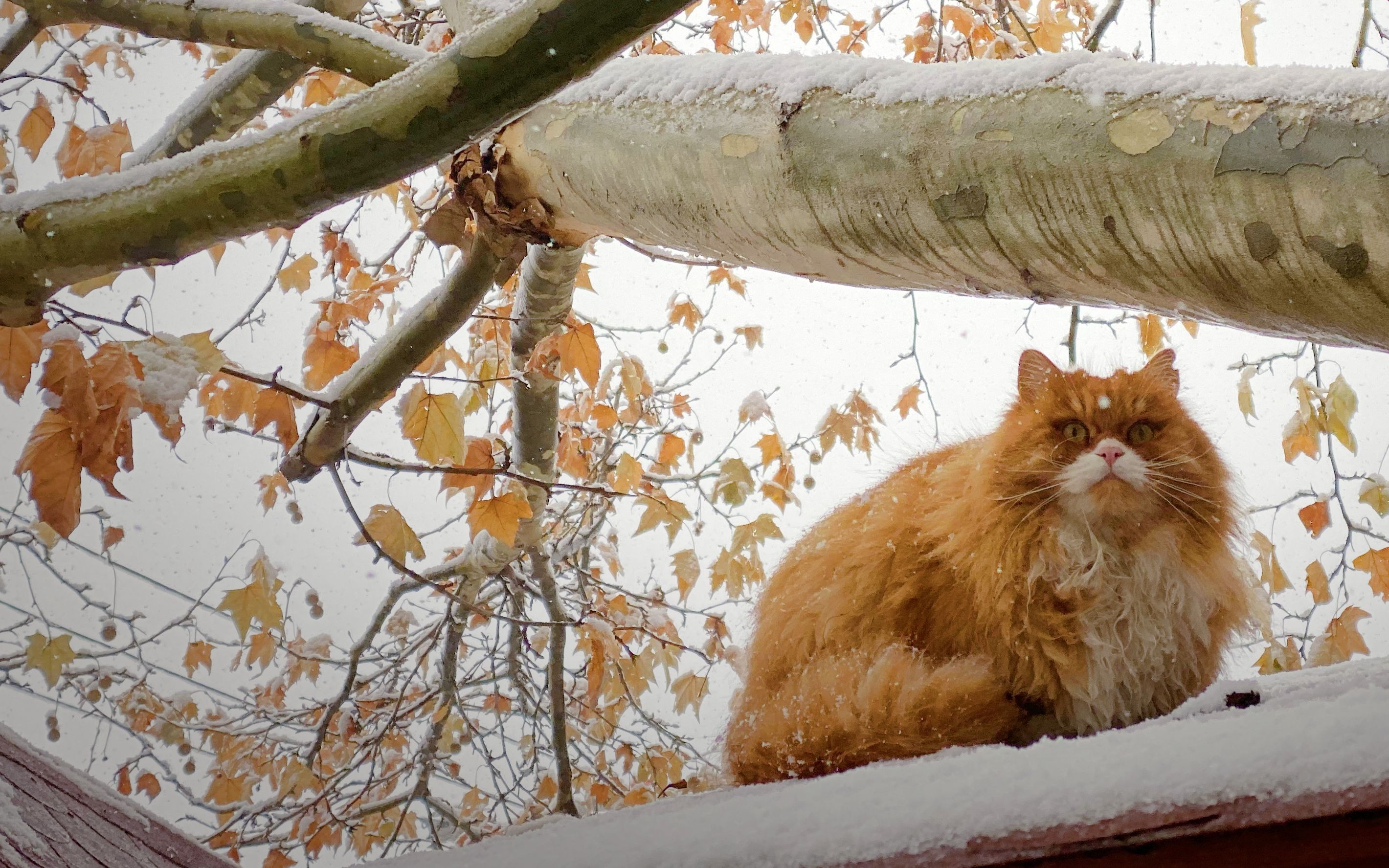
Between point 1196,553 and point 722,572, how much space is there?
1812mm

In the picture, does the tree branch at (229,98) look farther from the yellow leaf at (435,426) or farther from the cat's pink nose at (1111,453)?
the cat's pink nose at (1111,453)

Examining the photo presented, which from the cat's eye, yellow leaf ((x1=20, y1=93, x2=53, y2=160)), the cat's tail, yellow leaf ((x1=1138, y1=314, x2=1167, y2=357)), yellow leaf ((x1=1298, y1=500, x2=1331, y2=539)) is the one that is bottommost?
the cat's tail

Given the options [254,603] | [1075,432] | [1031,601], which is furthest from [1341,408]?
[254,603]

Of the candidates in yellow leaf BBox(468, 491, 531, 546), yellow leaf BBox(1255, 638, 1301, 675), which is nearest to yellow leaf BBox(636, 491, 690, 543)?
yellow leaf BBox(468, 491, 531, 546)

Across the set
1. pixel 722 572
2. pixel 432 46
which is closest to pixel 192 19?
pixel 432 46

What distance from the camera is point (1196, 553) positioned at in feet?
4.32

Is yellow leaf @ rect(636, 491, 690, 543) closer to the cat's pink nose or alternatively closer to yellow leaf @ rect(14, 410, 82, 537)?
the cat's pink nose

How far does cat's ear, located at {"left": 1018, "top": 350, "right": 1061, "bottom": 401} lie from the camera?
1455mm

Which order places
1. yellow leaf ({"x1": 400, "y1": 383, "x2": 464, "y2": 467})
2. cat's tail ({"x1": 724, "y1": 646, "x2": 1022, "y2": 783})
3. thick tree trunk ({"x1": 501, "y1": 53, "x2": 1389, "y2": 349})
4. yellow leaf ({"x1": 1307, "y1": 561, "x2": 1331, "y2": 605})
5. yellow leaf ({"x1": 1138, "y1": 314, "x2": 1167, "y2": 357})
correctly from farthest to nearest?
yellow leaf ({"x1": 1138, "y1": 314, "x2": 1167, "y2": 357}) → yellow leaf ({"x1": 1307, "y1": 561, "x2": 1331, "y2": 605}) → yellow leaf ({"x1": 400, "y1": 383, "x2": 464, "y2": 467}) → cat's tail ({"x1": 724, "y1": 646, "x2": 1022, "y2": 783}) → thick tree trunk ({"x1": 501, "y1": 53, "x2": 1389, "y2": 349})

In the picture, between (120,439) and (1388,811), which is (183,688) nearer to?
(120,439)

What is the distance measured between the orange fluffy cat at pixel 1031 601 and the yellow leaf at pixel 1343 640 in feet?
4.41

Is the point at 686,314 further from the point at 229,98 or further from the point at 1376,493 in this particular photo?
the point at 1376,493

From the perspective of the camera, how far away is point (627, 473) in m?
2.70

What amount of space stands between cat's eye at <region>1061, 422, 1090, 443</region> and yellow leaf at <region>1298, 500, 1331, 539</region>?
1618mm
